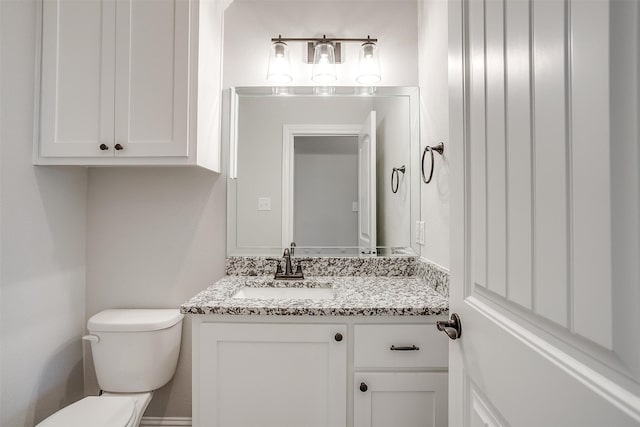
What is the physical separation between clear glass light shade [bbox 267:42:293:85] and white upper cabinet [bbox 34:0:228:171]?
458 millimetres

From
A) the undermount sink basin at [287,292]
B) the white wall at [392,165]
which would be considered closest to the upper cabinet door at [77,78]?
the undermount sink basin at [287,292]

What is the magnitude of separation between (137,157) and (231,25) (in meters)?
0.94

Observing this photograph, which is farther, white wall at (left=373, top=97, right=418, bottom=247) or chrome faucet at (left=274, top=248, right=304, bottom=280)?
white wall at (left=373, top=97, right=418, bottom=247)

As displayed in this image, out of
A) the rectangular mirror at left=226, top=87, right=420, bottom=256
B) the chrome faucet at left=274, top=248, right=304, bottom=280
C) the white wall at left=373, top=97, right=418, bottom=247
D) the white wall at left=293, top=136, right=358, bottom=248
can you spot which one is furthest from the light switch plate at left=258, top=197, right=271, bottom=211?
the white wall at left=373, top=97, right=418, bottom=247

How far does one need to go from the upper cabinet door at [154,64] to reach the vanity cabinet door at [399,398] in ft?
4.03

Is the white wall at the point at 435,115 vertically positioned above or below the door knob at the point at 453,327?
above

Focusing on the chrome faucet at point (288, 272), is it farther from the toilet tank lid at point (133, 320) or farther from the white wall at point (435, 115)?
the white wall at point (435, 115)

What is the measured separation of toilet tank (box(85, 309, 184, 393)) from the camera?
154 centimetres

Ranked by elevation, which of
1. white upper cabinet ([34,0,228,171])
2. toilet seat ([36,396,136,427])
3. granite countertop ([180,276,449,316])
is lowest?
toilet seat ([36,396,136,427])

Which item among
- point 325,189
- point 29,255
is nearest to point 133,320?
point 29,255

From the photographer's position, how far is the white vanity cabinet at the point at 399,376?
125 centimetres

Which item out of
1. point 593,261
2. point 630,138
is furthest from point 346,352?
point 630,138

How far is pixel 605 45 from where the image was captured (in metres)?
0.40

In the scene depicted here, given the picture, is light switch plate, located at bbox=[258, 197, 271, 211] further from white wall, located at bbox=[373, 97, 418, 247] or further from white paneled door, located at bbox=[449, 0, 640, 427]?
white paneled door, located at bbox=[449, 0, 640, 427]
